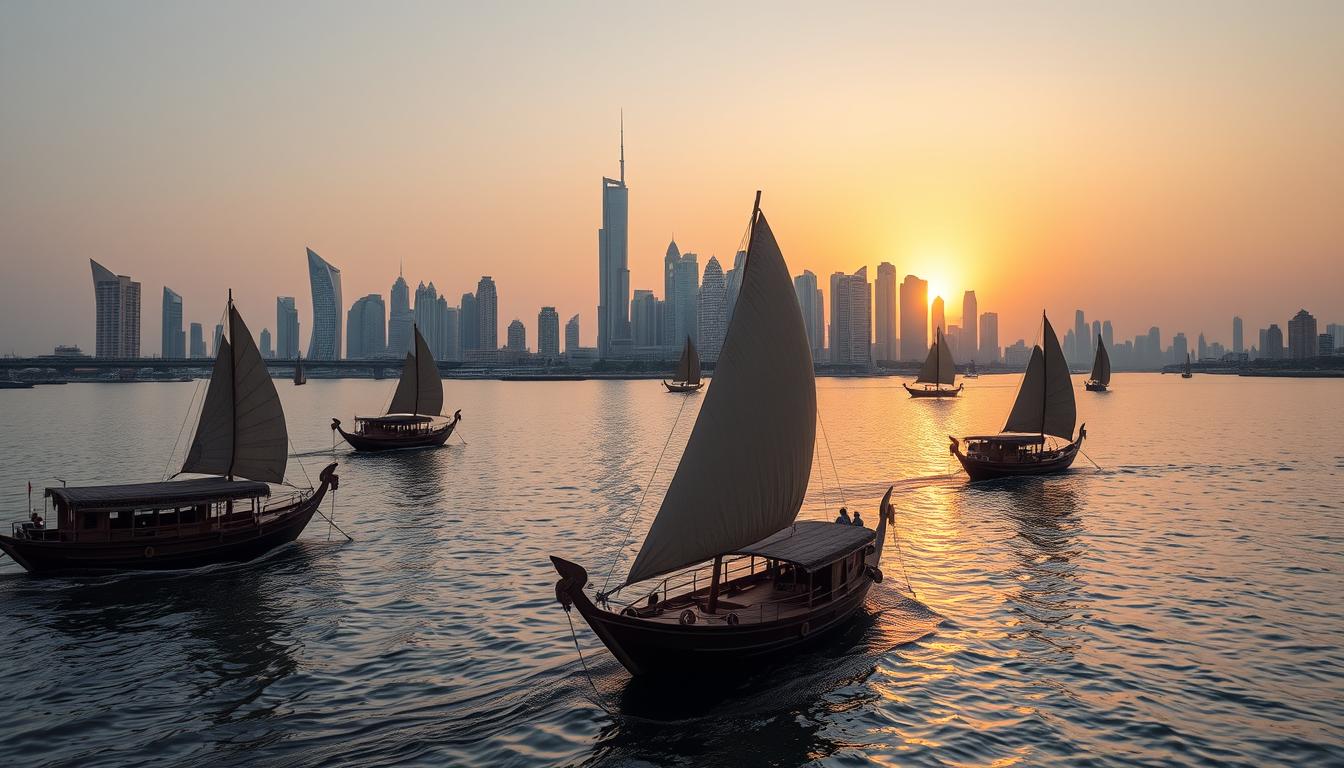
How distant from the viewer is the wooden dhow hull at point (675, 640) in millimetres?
19047

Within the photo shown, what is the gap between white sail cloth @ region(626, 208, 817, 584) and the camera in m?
20.8

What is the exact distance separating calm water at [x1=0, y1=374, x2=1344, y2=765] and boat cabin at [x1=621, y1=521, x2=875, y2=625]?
176 cm

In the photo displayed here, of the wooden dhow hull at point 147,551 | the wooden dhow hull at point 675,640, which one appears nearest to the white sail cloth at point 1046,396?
the wooden dhow hull at point 675,640

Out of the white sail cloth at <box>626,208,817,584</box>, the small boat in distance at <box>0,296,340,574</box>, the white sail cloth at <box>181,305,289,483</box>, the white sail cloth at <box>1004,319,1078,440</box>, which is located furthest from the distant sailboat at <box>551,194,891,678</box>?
the white sail cloth at <box>1004,319,1078,440</box>

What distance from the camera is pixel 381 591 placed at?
30.5 meters

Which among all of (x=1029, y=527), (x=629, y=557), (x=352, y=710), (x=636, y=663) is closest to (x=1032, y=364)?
(x=1029, y=527)

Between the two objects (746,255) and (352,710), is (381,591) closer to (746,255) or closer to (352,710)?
(352,710)

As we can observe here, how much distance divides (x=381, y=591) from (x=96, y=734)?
12.2m

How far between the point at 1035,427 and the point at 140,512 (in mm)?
58180

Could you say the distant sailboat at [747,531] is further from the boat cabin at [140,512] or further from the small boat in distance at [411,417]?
the small boat in distance at [411,417]

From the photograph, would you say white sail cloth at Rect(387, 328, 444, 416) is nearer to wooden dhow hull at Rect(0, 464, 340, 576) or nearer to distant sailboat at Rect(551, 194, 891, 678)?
wooden dhow hull at Rect(0, 464, 340, 576)

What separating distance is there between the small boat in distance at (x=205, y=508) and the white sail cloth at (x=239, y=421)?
5 cm

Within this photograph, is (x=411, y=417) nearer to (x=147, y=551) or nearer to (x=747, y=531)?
(x=147, y=551)

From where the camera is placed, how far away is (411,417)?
80562 millimetres
